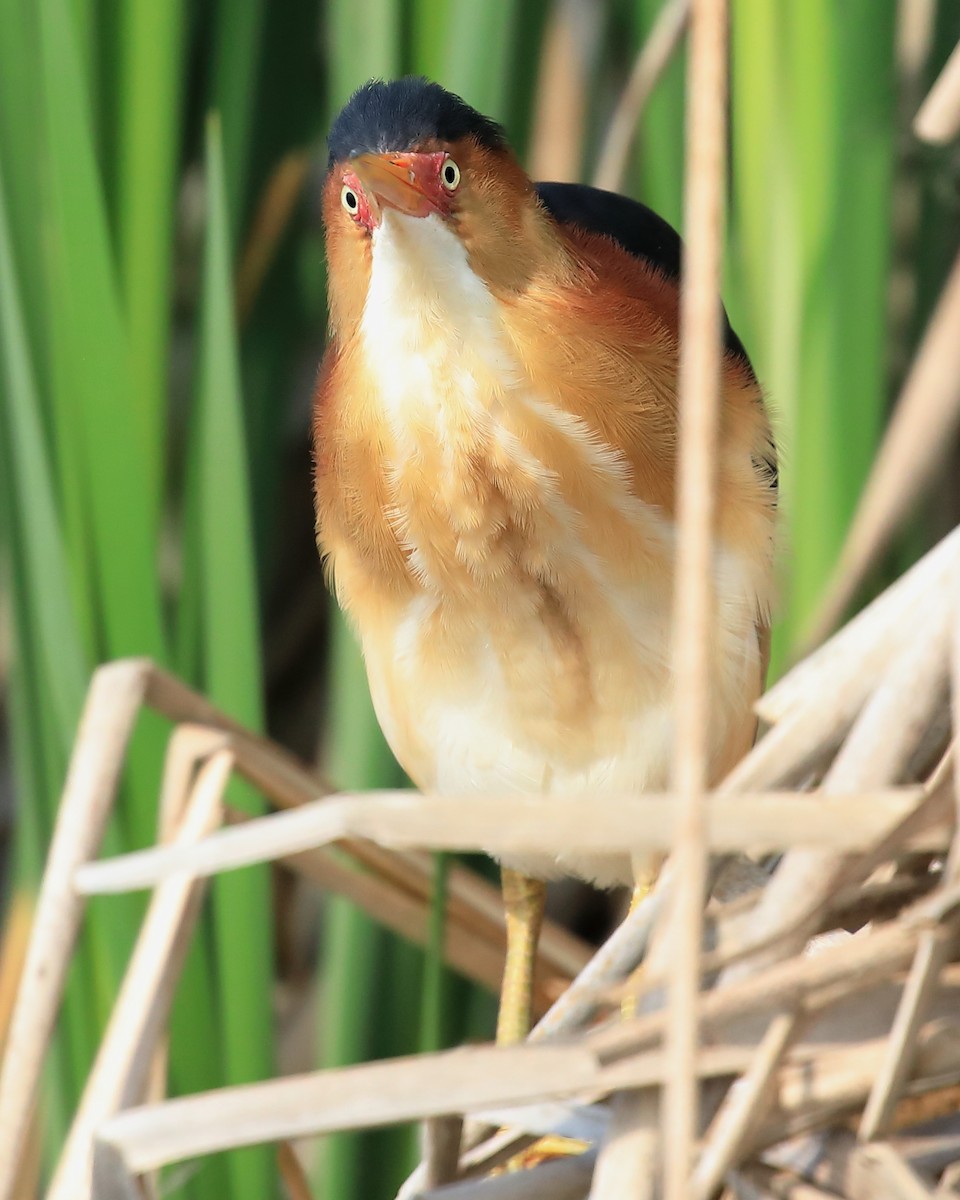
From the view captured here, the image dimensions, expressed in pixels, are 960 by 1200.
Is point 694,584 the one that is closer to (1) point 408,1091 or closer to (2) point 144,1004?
(1) point 408,1091

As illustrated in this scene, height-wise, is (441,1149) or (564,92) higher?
(564,92)

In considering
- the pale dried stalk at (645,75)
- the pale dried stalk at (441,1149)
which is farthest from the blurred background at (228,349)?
the pale dried stalk at (441,1149)

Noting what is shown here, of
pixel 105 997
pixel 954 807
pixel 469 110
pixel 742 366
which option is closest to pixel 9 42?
pixel 469 110

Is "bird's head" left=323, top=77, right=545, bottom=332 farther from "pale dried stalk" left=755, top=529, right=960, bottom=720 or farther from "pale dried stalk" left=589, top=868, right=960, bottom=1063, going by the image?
"pale dried stalk" left=589, top=868, right=960, bottom=1063

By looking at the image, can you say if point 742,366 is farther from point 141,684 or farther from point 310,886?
point 310,886

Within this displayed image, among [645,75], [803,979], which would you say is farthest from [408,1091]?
[645,75]

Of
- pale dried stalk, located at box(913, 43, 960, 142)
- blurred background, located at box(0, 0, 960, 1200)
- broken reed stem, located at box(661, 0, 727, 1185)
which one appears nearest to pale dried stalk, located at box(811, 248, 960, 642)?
blurred background, located at box(0, 0, 960, 1200)

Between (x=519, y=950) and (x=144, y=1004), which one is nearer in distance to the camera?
(x=144, y=1004)
